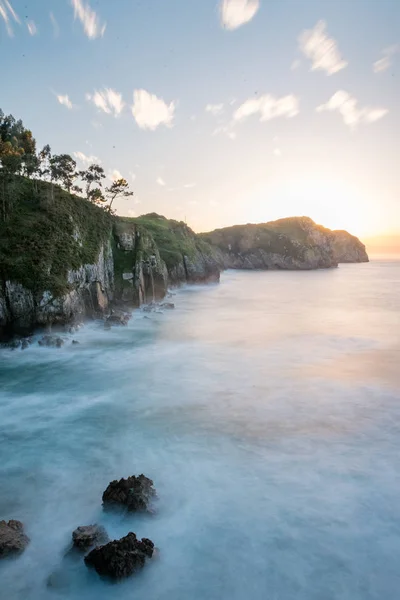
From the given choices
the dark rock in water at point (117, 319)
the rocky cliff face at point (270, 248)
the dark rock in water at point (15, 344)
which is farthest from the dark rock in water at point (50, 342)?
the rocky cliff face at point (270, 248)

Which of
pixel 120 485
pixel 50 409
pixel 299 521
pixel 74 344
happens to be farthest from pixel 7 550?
pixel 74 344

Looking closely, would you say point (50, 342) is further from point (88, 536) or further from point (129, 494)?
point (88, 536)

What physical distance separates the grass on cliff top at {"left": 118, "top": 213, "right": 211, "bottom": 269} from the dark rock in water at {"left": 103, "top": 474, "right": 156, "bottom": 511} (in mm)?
62433

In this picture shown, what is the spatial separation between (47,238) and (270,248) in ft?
495

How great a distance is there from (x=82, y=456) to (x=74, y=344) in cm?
1605

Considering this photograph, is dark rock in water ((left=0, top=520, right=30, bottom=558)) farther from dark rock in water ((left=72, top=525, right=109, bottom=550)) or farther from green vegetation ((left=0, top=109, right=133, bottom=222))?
green vegetation ((left=0, top=109, right=133, bottom=222))

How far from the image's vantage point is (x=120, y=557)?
8.14 m

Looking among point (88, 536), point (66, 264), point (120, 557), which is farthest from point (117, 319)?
point (120, 557)

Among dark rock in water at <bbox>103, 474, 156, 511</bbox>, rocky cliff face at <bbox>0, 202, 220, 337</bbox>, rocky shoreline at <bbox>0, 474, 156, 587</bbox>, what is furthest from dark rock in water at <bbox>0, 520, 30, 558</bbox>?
rocky cliff face at <bbox>0, 202, 220, 337</bbox>

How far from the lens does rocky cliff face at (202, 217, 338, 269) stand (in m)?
173

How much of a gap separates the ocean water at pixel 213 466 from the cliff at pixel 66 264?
4109mm

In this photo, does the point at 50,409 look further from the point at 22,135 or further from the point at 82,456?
the point at 22,135

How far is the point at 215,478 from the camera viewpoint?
11.9 meters

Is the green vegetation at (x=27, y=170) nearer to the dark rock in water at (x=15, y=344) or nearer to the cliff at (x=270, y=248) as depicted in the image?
the dark rock in water at (x=15, y=344)
